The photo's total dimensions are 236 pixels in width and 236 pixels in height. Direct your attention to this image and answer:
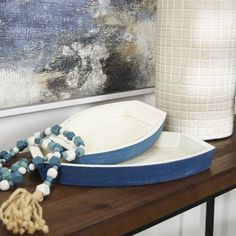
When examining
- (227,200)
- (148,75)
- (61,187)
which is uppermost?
(148,75)

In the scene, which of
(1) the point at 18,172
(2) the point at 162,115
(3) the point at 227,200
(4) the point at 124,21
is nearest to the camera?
(1) the point at 18,172

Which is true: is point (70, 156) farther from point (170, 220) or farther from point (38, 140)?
point (170, 220)

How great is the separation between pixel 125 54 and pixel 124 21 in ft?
0.24

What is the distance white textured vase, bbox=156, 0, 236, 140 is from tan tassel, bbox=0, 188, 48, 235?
39cm

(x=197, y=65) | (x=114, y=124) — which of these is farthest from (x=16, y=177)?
(x=197, y=65)

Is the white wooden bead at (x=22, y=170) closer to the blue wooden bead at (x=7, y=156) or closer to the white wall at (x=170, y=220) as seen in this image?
the blue wooden bead at (x=7, y=156)

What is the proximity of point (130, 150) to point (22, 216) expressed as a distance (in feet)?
0.73

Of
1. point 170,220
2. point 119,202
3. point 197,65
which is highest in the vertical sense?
point 197,65

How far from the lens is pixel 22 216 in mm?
431

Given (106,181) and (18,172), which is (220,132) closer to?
(106,181)

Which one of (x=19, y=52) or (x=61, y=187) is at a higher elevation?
(x=19, y=52)

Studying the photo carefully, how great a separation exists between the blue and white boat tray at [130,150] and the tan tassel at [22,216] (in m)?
0.11

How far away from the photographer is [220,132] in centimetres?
76

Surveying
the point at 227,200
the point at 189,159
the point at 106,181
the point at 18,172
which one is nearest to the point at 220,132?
the point at 189,159
